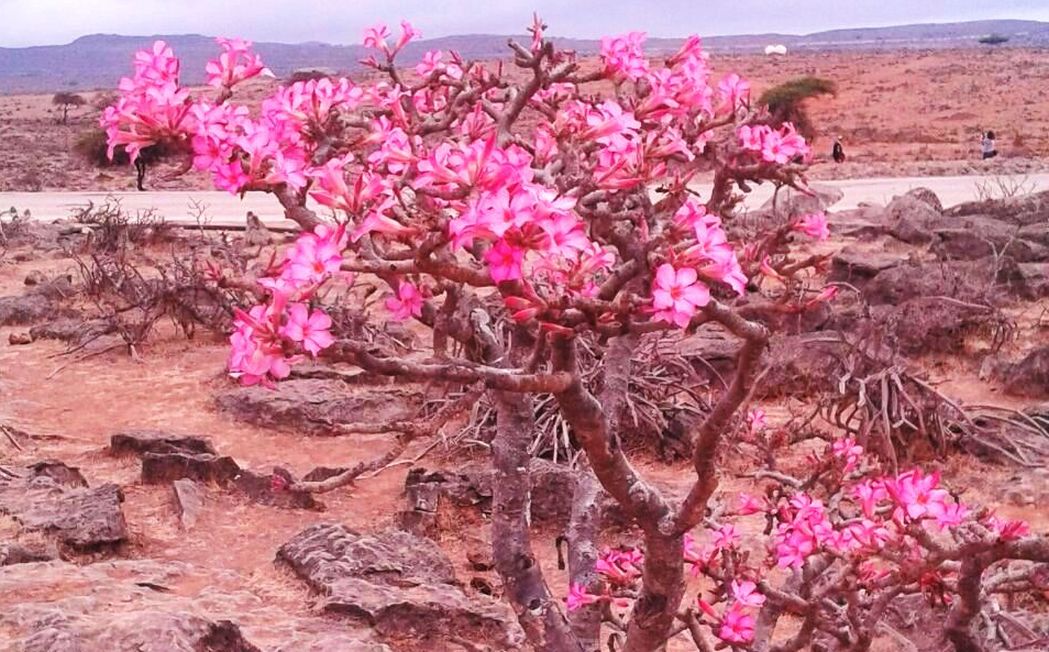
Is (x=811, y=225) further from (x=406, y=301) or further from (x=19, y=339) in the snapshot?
(x=19, y=339)

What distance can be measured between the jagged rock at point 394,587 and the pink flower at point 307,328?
272cm

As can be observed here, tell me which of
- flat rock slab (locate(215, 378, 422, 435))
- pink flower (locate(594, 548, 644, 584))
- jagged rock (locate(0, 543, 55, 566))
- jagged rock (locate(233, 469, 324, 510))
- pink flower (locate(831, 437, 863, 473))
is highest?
pink flower (locate(831, 437, 863, 473))

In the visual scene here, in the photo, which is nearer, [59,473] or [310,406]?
[59,473]

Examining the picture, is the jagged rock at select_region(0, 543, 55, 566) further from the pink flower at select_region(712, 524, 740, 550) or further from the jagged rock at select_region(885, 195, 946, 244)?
the jagged rock at select_region(885, 195, 946, 244)

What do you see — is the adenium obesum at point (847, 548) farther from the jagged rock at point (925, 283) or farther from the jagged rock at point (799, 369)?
the jagged rock at point (925, 283)

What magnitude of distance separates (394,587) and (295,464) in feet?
9.51

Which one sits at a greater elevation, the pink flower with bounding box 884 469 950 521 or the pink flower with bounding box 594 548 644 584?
the pink flower with bounding box 884 469 950 521

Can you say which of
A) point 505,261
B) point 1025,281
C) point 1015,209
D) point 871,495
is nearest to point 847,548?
point 871,495

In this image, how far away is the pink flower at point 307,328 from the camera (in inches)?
65.1

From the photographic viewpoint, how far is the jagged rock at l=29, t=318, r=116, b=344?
33.0 feet

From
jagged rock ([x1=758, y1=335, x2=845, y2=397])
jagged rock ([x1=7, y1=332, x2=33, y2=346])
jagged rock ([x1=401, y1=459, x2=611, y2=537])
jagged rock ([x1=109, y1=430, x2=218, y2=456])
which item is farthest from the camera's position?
jagged rock ([x1=7, y1=332, x2=33, y2=346])

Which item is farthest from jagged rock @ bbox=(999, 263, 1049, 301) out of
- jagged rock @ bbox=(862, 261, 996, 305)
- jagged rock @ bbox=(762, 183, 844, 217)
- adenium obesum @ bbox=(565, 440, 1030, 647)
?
adenium obesum @ bbox=(565, 440, 1030, 647)

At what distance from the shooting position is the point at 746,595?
2781 millimetres

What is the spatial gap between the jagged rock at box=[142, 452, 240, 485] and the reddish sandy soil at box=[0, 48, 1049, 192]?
16.8 meters
